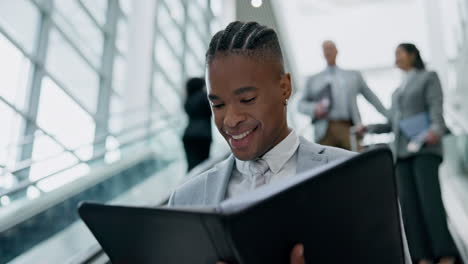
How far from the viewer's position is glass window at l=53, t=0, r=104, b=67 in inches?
383

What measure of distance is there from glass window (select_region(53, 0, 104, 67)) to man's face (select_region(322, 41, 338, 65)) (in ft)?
23.5

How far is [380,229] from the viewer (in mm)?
1401

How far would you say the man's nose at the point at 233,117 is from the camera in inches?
61.5

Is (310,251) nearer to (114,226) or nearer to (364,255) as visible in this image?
(364,255)

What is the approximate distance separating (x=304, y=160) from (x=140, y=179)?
6.74m

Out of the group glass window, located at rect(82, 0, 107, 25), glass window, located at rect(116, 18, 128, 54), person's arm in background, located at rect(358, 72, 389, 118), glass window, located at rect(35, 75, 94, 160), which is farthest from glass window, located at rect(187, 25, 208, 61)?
person's arm in background, located at rect(358, 72, 389, 118)

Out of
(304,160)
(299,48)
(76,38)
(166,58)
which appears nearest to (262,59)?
(304,160)

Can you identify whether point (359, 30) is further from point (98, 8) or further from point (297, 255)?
point (297, 255)

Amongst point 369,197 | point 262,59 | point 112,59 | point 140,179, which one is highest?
point 112,59

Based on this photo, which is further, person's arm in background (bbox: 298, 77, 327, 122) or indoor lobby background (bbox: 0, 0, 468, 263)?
indoor lobby background (bbox: 0, 0, 468, 263)

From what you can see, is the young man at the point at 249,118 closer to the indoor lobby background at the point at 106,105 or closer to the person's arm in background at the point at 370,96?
the indoor lobby background at the point at 106,105

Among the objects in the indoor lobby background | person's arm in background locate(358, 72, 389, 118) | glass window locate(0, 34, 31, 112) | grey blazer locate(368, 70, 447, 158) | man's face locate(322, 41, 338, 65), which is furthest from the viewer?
glass window locate(0, 34, 31, 112)

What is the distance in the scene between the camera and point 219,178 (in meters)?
1.74

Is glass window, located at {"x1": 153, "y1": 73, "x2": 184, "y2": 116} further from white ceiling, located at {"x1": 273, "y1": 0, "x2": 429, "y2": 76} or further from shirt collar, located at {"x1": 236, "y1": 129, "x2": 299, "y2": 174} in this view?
shirt collar, located at {"x1": 236, "y1": 129, "x2": 299, "y2": 174}
